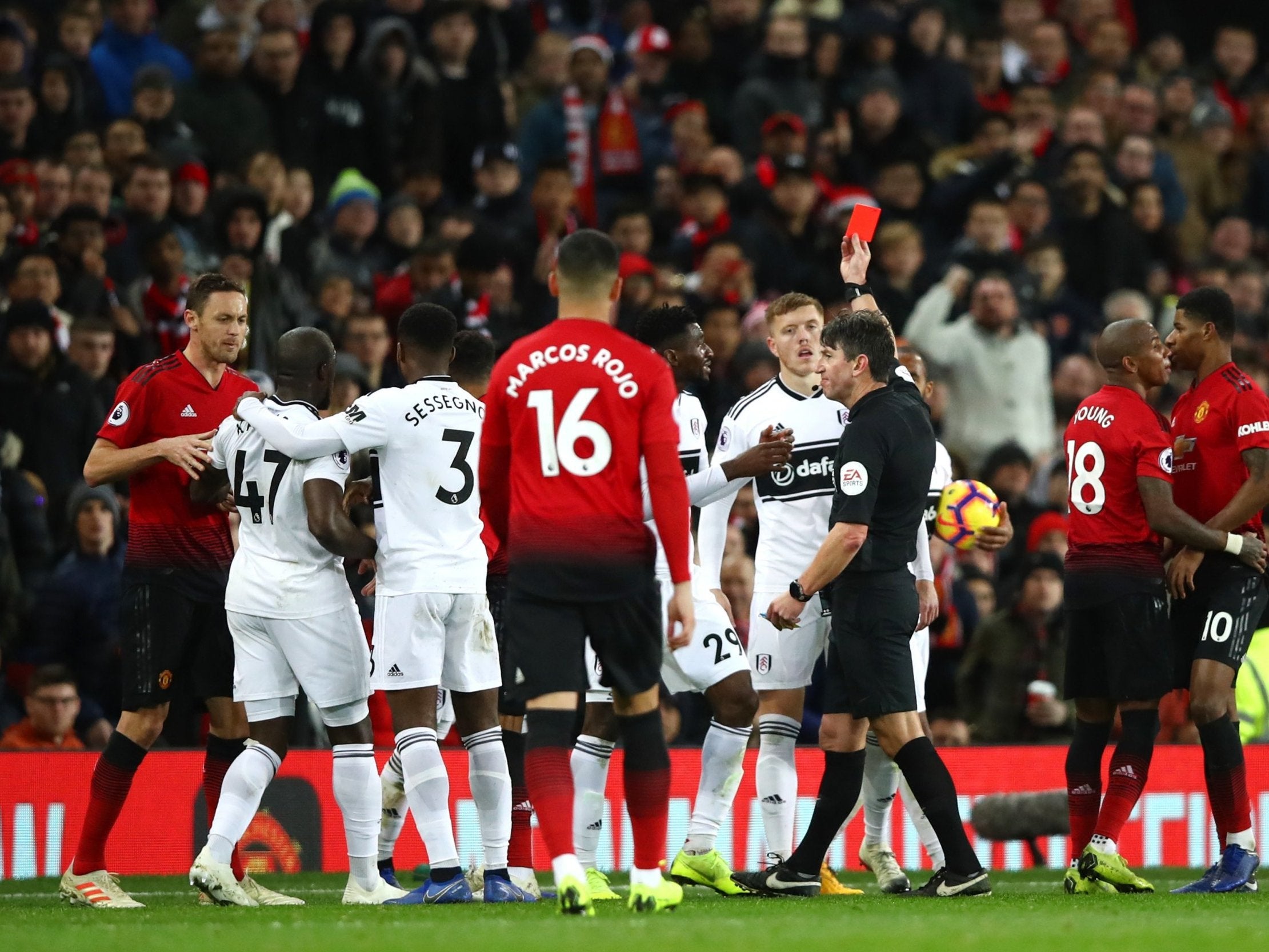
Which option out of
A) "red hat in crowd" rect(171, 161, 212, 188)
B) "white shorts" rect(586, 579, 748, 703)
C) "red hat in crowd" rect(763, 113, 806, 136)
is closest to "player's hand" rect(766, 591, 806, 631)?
"white shorts" rect(586, 579, 748, 703)

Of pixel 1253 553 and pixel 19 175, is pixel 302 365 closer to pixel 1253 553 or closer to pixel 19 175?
pixel 1253 553

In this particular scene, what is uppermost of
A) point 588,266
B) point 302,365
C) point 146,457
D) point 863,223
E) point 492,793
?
point 863,223

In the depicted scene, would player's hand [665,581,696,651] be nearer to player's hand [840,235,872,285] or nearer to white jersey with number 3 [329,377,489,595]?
white jersey with number 3 [329,377,489,595]

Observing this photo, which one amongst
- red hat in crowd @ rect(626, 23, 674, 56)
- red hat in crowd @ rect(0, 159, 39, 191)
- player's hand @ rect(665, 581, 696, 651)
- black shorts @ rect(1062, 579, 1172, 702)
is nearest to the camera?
player's hand @ rect(665, 581, 696, 651)

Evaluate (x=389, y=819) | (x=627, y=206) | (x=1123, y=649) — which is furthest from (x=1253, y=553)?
(x=627, y=206)

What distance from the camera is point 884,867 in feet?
33.8

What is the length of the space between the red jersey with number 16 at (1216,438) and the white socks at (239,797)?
4918 millimetres

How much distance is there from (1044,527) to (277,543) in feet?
25.0

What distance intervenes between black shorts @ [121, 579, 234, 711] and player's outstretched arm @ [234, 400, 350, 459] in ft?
4.02

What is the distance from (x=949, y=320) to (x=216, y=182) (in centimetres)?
Answer: 654

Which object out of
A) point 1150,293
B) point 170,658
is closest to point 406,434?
point 170,658

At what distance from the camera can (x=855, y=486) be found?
29.1 ft

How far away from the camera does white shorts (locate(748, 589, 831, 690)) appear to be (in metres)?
10.0

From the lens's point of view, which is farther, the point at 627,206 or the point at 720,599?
the point at 627,206
